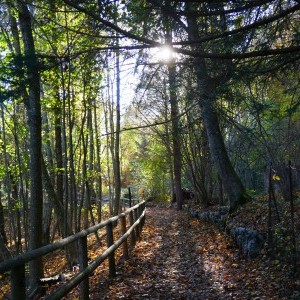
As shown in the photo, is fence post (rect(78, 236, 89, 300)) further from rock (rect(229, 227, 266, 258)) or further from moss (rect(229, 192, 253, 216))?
moss (rect(229, 192, 253, 216))

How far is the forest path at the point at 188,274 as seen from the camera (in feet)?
18.4

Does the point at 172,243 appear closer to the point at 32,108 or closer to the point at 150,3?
the point at 32,108

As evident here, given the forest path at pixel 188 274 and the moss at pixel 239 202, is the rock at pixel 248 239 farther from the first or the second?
the moss at pixel 239 202

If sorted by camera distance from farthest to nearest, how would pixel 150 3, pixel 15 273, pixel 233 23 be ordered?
1. pixel 233 23
2. pixel 150 3
3. pixel 15 273

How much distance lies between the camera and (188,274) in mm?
6938

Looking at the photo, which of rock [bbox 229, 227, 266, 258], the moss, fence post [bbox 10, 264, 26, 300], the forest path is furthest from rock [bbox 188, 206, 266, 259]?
fence post [bbox 10, 264, 26, 300]

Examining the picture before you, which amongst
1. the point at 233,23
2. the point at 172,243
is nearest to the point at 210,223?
the point at 172,243

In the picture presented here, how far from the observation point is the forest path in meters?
5.62

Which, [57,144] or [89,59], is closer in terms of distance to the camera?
[89,59]

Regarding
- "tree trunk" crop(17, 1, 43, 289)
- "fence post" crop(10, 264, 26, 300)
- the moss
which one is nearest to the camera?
"fence post" crop(10, 264, 26, 300)

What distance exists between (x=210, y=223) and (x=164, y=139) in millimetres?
8842

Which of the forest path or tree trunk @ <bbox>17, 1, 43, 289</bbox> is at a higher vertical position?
tree trunk @ <bbox>17, 1, 43, 289</bbox>

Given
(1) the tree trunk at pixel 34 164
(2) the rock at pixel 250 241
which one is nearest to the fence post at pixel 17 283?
(2) the rock at pixel 250 241

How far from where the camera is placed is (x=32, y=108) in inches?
345
